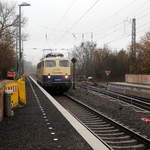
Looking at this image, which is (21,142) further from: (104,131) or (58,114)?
(58,114)

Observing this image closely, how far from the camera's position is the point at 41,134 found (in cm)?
839

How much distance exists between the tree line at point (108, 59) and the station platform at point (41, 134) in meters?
39.9

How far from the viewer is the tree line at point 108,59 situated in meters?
52.9

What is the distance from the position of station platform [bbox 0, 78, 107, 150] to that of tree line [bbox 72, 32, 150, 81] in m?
39.9

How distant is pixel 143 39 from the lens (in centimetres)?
5500

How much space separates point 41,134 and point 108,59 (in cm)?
5670

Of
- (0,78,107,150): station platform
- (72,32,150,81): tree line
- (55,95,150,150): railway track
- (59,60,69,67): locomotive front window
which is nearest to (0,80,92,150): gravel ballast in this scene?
(0,78,107,150): station platform

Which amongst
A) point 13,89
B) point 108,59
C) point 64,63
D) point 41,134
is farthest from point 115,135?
point 108,59

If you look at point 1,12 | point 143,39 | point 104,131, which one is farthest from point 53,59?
point 143,39

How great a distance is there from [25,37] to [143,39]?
2098 centimetres

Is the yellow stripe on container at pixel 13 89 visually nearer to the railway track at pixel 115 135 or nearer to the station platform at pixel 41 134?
the station platform at pixel 41 134

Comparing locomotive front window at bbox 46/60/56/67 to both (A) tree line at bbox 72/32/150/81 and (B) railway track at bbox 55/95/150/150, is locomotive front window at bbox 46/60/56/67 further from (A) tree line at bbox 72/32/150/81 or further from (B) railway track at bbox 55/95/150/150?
(A) tree line at bbox 72/32/150/81

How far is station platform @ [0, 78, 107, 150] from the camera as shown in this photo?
23.4 ft

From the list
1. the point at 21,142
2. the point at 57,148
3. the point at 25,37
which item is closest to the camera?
the point at 57,148
